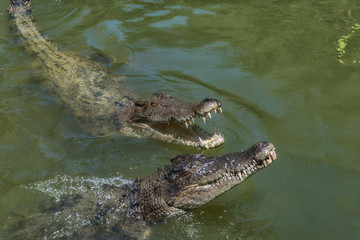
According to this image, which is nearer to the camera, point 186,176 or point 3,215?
point 186,176

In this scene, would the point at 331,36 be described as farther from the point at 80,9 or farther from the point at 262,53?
the point at 80,9

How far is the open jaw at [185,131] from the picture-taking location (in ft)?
17.8

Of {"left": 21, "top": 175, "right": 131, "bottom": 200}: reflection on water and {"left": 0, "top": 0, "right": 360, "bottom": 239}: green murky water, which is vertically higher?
{"left": 0, "top": 0, "right": 360, "bottom": 239}: green murky water

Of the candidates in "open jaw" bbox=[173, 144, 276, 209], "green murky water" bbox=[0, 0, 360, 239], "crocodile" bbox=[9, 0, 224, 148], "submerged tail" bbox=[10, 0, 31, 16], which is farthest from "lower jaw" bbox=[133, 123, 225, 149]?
"submerged tail" bbox=[10, 0, 31, 16]

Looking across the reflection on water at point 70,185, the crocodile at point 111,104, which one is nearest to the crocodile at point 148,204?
the reflection on water at point 70,185

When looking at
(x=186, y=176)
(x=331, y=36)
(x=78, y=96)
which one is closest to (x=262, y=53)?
(x=331, y=36)

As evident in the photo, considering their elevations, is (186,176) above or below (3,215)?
above

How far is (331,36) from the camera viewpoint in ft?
27.0

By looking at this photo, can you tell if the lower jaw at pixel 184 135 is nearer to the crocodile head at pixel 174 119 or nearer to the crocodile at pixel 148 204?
the crocodile head at pixel 174 119

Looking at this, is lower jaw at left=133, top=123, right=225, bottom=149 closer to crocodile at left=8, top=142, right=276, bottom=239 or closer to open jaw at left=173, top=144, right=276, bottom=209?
crocodile at left=8, top=142, right=276, bottom=239

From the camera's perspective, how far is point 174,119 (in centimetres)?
584

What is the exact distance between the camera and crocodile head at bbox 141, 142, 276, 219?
405 cm

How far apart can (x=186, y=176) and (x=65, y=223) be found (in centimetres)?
145

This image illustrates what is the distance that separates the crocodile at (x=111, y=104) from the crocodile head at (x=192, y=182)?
1207 mm
